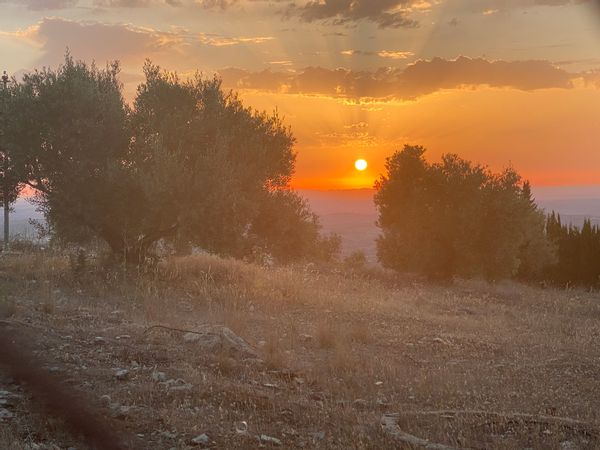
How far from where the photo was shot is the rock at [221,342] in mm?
9352

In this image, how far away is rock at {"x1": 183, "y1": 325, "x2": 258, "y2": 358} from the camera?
935 centimetres

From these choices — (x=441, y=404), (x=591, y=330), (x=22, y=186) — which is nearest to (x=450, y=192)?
(x=591, y=330)

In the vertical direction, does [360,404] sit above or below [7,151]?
below

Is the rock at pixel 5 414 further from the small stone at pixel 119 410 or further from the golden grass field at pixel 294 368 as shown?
the small stone at pixel 119 410

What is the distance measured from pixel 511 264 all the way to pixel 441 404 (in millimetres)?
23870

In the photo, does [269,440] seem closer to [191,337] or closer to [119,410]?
[119,410]

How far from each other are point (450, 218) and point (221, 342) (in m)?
22.3

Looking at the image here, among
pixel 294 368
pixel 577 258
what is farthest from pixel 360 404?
pixel 577 258

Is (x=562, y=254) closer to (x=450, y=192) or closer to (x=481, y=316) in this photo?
(x=450, y=192)

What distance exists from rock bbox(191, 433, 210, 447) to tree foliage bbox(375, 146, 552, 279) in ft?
83.7

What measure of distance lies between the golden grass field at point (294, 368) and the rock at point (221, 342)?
22 centimetres

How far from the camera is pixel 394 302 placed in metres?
18.7

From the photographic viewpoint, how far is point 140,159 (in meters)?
18.1

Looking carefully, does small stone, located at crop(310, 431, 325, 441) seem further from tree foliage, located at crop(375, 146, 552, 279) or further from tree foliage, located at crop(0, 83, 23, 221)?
tree foliage, located at crop(375, 146, 552, 279)
